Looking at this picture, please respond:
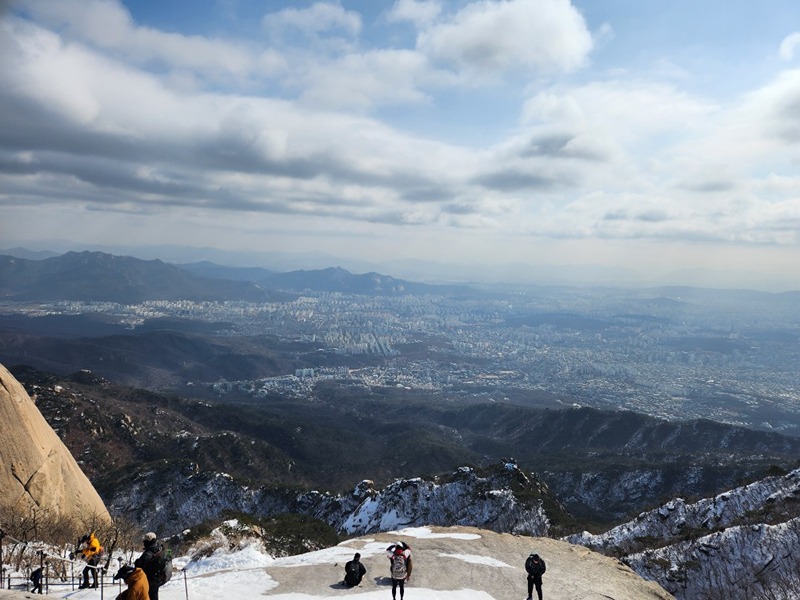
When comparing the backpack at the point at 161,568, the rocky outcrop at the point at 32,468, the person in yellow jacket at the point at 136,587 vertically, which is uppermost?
the person in yellow jacket at the point at 136,587

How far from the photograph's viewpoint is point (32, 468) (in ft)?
109

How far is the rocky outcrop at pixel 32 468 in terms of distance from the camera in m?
31.1

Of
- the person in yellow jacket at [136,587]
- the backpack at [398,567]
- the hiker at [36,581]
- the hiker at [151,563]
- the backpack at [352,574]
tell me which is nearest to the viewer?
the person in yellow jacket at [136,587]

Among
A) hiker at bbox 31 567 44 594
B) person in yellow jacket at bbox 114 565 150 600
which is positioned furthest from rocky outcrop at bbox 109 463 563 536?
person in yellow jacket at bbox 114 565 150 600

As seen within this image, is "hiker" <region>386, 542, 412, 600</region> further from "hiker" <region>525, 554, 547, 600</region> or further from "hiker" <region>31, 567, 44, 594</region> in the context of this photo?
"hiker" <region>31, 567, 44, 594</region>

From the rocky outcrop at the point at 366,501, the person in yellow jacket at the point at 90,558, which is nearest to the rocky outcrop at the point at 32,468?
the person in yellow jacket at the point at 90,558

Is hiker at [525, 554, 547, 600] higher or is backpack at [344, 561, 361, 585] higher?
hiker at [525, 554, 547, 600]

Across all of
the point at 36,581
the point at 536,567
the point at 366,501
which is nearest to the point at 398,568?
the point at 536,567

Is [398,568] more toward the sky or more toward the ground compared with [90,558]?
more toward the ground

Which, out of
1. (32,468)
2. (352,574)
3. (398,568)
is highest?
(398,568)

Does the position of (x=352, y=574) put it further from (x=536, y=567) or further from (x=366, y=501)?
(x=366, y=501)

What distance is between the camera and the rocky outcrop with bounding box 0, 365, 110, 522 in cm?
3114

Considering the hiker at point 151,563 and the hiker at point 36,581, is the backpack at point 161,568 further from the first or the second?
the hiker at point 36,581

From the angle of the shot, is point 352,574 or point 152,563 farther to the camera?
point 352,574
